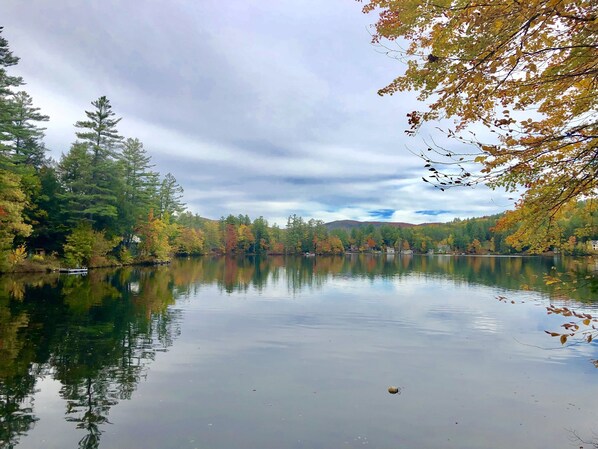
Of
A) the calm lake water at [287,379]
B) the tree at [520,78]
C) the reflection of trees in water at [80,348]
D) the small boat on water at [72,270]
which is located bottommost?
the calm lake water at [287,379]

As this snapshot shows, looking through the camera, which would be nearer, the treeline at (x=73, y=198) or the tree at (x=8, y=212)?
the tree at (x=8, y=212)

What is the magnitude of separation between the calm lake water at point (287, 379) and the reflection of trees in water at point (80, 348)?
47 millimetres

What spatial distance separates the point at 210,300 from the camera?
21.1m

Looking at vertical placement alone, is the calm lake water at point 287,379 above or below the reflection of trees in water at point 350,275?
below

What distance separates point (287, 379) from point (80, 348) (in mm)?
6116

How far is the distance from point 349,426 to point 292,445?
1.15 metres

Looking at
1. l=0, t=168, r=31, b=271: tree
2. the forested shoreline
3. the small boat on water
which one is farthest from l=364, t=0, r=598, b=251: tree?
the small boat on water

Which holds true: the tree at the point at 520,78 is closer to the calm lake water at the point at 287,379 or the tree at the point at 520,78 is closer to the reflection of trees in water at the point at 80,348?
the calm lake water at the point at 287,379

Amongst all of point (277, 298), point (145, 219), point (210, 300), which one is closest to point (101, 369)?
point (210, 300)

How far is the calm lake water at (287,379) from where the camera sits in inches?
251

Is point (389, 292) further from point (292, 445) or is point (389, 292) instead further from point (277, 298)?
point (292, 445)

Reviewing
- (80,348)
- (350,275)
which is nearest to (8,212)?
(80,348)

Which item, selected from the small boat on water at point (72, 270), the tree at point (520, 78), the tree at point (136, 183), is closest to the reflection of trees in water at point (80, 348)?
the tree at point (520, 78)

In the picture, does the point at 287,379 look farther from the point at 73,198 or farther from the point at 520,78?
the point at 73,198
